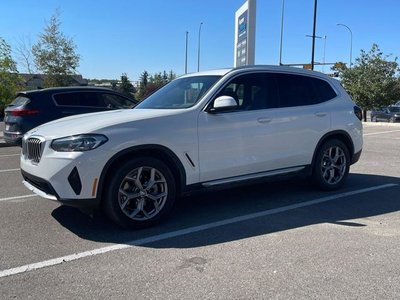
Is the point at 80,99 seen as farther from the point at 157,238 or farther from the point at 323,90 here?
the point at 157,238

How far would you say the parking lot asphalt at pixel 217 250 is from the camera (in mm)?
3533

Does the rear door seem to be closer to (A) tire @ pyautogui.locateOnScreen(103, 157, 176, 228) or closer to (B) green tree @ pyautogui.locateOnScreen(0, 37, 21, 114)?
(A) tire @ pyautogui.locateOnScreen(103, 157, 176, 228)

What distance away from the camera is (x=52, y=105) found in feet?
35.5

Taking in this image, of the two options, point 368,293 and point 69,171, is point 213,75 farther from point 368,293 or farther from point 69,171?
point 368,293

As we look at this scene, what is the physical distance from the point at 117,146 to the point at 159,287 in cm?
170

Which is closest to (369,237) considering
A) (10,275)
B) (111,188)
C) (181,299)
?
(181,299)

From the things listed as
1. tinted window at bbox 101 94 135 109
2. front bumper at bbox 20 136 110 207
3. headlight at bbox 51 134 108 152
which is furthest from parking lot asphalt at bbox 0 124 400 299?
tinted window at bbox 101 94 135 109

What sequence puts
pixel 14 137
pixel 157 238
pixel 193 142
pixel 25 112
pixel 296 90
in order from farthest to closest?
pixel 14 137, pixel 25 112, pixel 296 90, pixel 193 142, pixel 157 238

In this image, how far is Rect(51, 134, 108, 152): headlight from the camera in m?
4.62

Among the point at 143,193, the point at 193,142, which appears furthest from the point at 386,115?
the point at 143,193

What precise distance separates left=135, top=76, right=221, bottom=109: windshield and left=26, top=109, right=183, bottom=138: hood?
343 mm

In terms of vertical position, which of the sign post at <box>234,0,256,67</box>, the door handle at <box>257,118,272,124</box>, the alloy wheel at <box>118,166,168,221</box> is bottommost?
the alloy wheel at <box>118,166,168,221</box>

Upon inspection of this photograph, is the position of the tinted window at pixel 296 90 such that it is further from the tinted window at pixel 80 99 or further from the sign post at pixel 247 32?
the sign post at pixel 247 32

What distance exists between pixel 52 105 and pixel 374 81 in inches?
957
